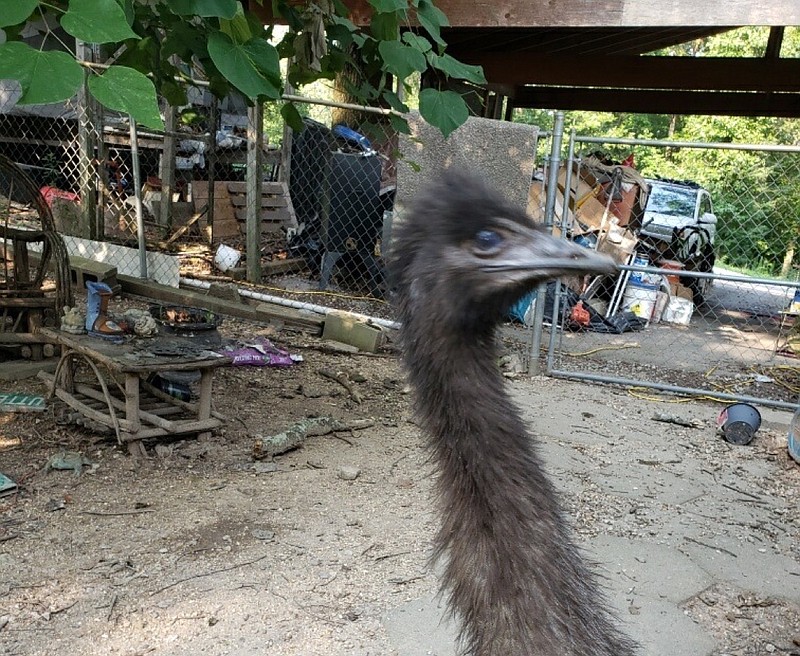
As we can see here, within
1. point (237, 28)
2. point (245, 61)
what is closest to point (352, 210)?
point (237, 28)

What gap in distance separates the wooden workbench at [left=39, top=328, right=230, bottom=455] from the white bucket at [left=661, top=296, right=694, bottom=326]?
6.80 metres

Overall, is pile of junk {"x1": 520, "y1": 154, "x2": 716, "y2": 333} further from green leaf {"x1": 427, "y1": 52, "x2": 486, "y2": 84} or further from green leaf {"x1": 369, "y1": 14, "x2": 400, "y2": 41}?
green leaf {"x1": 369, "y1": 14, "x2": 400, "y2": 41}

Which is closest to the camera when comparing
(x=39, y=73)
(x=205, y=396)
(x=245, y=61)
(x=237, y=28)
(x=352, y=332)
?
(x=39, y=73)

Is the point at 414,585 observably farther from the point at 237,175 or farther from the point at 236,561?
the point at 237,175

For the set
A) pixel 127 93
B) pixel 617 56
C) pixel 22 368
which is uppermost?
pixel 617 56

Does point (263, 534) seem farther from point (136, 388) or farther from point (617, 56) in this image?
point (617, 56)

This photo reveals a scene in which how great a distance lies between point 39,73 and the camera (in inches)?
60.3

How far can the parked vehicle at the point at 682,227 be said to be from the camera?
10961 mm

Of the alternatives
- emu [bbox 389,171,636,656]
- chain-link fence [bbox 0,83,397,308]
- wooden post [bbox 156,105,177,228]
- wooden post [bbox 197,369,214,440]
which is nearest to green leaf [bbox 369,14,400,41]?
emu [bbox 389,171,636,656]

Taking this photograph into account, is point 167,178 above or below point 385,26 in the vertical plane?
below

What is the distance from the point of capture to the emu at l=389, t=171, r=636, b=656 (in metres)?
1.55

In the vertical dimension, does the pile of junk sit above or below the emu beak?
below

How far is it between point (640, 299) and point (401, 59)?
24.1ft

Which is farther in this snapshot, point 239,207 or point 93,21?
point 239,207
